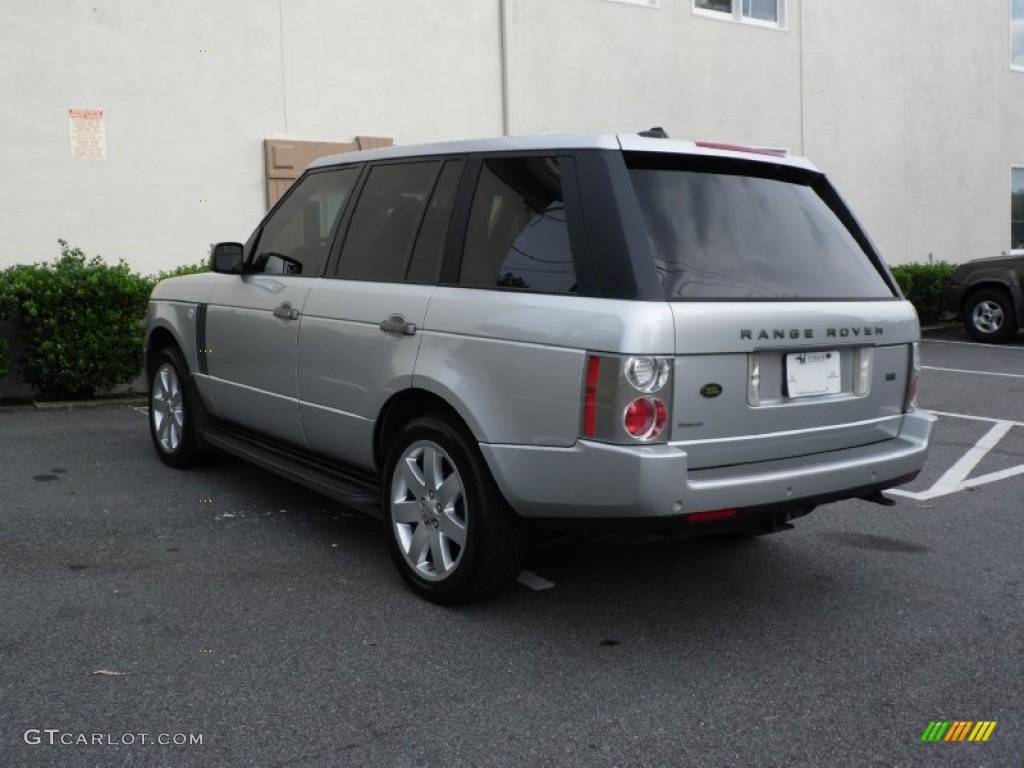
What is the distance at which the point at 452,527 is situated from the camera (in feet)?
13.3

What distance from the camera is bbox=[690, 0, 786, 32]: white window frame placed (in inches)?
579

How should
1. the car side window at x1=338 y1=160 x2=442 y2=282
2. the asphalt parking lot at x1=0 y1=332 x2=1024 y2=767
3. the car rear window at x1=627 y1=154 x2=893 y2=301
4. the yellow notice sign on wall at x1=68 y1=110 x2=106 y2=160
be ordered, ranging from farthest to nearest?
the yellow notice sign on wall at x1=68 y1=110 x2=106 y2=160 < the car side window at x1=338 y1=160 x2=442 y2=282 < the car rear window at x1=627 y1=154 x2=893 y2=301 < the asphalt parking lot at x1=0 y1=332 x2=1024 y2=767

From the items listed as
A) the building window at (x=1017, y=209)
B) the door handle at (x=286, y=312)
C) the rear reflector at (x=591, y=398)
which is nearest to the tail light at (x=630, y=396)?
the rear reflector at (x=591, y=398)

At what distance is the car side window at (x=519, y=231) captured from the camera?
380 centimetres

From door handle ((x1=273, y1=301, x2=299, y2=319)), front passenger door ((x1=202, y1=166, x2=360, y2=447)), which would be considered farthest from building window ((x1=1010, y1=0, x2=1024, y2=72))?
door handle ((x1=273, y1=301, x2=299, y2=319))

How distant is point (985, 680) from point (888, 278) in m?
1.67

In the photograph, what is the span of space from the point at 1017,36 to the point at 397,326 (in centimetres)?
1894

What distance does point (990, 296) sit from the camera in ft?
47.4

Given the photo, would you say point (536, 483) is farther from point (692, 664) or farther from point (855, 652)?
point (855, 652)

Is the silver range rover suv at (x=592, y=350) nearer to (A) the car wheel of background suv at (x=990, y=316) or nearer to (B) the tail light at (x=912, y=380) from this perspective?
(B) the tail light at (x=912, y=380)

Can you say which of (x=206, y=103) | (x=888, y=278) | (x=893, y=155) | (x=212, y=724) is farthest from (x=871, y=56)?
(x=212, y=724)

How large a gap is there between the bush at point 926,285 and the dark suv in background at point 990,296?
A: 836 millimetres

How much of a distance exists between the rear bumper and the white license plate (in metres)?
0.25

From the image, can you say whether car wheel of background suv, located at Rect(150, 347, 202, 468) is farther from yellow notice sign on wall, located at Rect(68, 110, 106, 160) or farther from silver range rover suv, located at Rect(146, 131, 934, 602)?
yellow notice sign on wall, located at Rect(68, 110, 106, 160)
